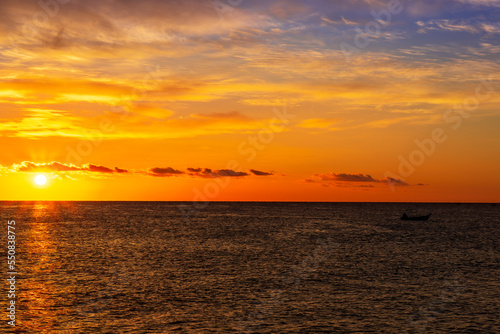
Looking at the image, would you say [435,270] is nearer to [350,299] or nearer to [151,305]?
[350,299]

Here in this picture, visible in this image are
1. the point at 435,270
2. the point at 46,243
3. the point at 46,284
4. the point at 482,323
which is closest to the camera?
the point at 482,323

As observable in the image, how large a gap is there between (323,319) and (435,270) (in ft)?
108

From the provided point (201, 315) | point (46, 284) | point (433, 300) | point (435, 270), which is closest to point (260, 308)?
point (201, 315)

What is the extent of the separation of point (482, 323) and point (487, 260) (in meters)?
42.7

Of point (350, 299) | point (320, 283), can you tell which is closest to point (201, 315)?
point (350, 299)

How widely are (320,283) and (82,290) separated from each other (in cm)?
2662

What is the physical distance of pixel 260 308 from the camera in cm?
4444

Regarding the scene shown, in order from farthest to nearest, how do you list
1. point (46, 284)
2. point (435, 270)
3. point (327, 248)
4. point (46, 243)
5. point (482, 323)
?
1. point (46, 243)
2. point (327, 248)
3. point (435, 270)
4. point (46, 284)
5. point (482, 323)

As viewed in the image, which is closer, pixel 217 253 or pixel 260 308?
pixel 260 308

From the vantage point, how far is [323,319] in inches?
1606

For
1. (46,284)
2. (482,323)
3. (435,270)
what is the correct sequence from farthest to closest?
(435,270), (46,284), (482,323)

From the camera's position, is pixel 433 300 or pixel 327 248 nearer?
pixel 433 300

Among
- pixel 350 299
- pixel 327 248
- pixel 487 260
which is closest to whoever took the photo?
pixel 350 299

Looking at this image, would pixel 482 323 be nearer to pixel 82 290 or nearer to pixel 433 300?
pixel 433 300
